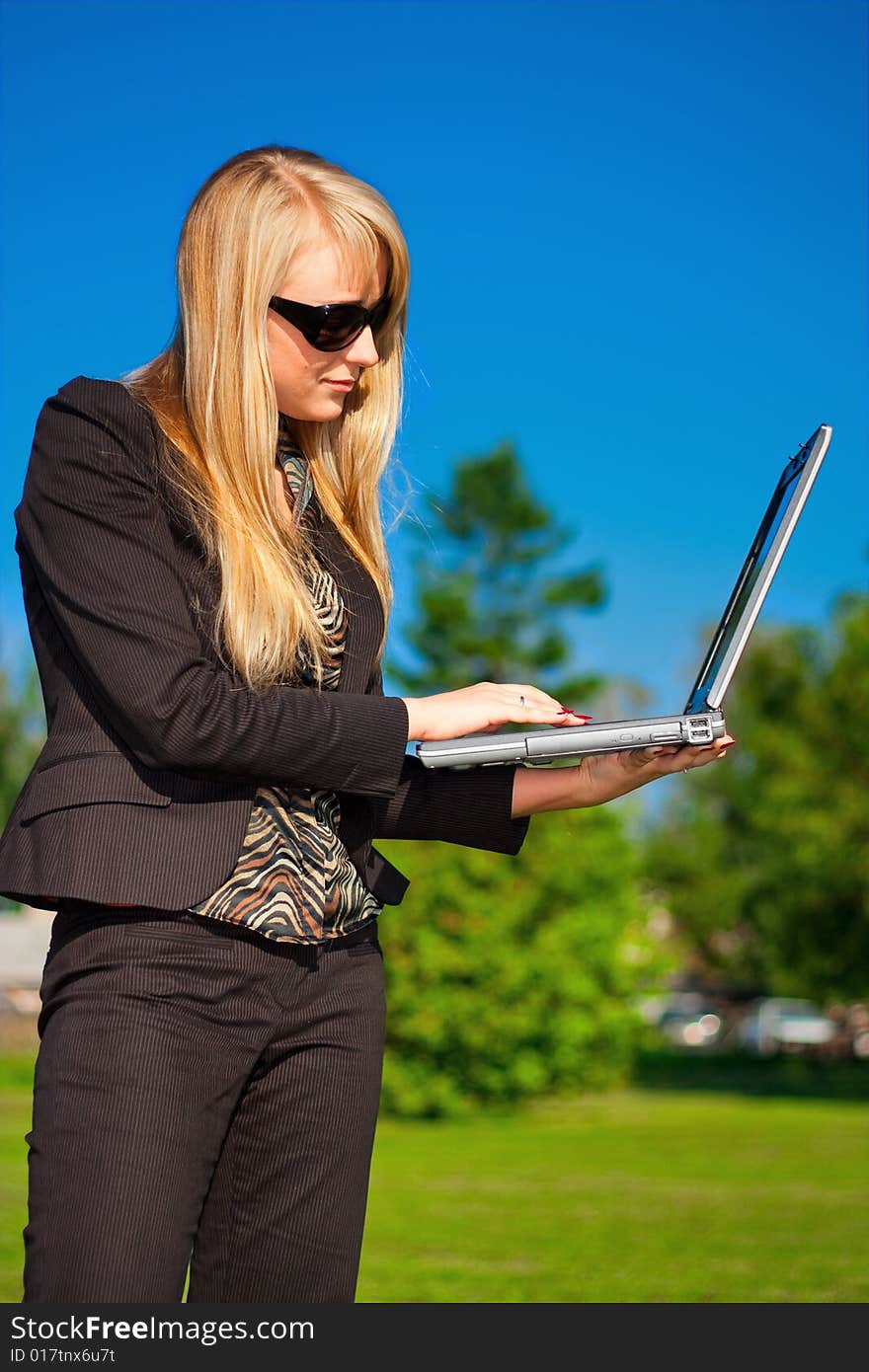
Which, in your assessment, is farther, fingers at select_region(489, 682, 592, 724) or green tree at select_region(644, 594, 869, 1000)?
green tree at select_region(644, 594, 869, 1000)

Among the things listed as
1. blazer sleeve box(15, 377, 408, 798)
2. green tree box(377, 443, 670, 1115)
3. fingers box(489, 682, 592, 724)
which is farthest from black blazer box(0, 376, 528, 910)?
green tree box(377, 443, 670, 1115)

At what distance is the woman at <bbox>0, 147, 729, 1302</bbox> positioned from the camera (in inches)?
76.0

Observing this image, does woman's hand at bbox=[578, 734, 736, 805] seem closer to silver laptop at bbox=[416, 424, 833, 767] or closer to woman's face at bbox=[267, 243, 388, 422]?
silver laptop at bbox=[416, 424, 833, 767]

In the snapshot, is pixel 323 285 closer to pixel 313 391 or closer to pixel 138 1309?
pixel 313 391

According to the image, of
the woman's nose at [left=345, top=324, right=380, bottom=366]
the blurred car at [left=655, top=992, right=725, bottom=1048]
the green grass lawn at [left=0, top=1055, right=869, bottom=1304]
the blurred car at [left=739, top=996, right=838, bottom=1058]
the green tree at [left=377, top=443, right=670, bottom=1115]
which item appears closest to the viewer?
the woman's nose at [left=345, top=324, right=380, bottom=366]

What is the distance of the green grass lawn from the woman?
464 centimetres

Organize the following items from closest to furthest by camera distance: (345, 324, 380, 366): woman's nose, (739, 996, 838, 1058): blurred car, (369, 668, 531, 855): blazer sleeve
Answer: (345, 324, 380, 366): woman's nose
(369, 668, 531, 855): blazer sleeve
(739, 996, 838, 1058): blurred car

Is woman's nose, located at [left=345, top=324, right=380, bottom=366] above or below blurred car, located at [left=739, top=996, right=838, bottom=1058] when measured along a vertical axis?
below

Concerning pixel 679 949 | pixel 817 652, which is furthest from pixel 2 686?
pixel 679 949

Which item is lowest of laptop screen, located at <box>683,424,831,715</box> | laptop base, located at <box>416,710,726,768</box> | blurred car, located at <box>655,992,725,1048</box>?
laptop base, located at <box>416,710,726,768</box>

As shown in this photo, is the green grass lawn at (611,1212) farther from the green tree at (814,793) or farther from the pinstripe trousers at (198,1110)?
the green tree at (814,793)

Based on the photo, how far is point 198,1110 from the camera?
197cm

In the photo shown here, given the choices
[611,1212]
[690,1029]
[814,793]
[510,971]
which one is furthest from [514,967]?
[690,1029]

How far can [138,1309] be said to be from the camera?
6.12 ft
